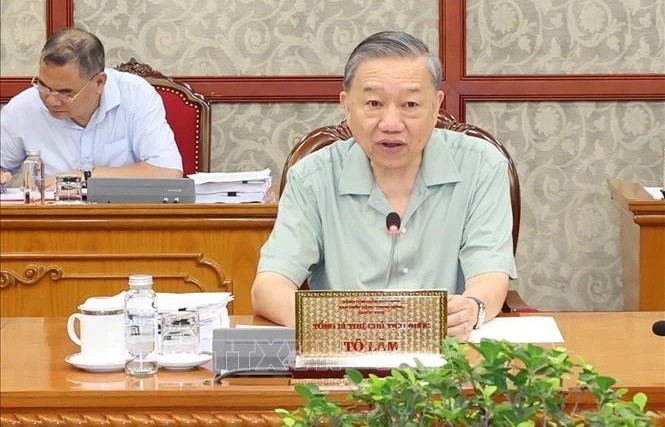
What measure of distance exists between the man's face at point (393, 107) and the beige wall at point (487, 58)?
8.47 feet

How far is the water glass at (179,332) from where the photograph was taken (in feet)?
6.84

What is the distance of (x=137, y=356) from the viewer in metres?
2.04

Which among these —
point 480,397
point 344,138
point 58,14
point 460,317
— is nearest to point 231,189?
point 344,138

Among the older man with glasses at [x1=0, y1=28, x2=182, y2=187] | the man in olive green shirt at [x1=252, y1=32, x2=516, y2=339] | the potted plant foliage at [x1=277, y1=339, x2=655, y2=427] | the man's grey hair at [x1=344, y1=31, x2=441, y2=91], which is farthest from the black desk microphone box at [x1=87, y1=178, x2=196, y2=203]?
the potted plant foliage at [x1=277, y1=339, x2=655, y2=427]

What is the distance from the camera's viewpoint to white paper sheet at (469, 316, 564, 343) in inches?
87.3

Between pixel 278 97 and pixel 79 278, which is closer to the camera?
pixel 79 278

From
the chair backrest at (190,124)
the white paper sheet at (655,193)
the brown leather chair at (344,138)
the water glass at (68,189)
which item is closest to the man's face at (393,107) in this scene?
the brown leather chair at (344,138)

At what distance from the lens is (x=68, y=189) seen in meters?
3.72

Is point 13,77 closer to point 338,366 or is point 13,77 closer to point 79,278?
point 79,278

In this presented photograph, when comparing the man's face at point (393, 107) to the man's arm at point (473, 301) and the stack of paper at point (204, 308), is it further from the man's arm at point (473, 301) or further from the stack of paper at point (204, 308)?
the stack of paper at point (204, 308)

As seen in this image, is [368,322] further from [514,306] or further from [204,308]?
[514,306]

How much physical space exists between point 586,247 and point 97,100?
6.95 feet

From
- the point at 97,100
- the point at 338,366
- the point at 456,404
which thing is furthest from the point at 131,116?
the point at 456,404

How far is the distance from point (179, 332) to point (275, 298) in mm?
382
